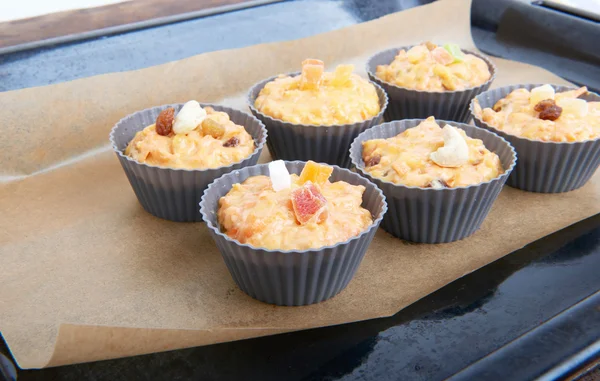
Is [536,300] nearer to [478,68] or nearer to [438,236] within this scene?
[438,236]

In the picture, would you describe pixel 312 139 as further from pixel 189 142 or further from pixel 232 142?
pixel 189 142

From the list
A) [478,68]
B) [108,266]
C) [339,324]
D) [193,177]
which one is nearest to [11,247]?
[108,266]

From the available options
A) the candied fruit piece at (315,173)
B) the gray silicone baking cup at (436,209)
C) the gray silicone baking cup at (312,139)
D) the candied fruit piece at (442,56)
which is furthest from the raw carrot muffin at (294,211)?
the candied fruit piece at (442,56)

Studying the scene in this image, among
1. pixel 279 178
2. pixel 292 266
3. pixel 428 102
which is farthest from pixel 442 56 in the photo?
pixel 292 266

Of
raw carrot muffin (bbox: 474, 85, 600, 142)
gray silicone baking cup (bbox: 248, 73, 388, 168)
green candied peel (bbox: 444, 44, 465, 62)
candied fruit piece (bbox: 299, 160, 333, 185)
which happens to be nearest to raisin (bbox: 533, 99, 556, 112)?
raw carrot muffin (bbox: 474, 85, 600, 142)

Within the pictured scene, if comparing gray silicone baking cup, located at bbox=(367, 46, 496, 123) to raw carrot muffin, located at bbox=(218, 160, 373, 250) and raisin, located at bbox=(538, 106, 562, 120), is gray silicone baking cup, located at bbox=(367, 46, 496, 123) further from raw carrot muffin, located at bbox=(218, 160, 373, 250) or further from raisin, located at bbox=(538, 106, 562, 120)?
raw carrot muffin, located at bbox=(218, 160, 373, 250)

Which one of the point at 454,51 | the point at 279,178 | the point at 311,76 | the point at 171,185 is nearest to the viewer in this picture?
the point at 279,178
